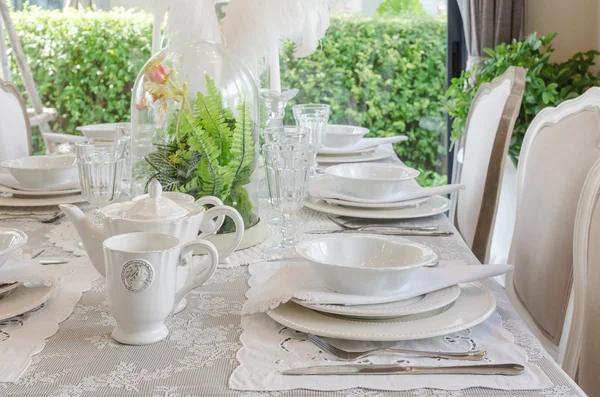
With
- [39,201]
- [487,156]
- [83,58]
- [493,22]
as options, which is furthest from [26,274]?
[83,58]

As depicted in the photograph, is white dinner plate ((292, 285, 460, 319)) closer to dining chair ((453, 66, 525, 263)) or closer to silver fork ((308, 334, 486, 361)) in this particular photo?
silver fork ((308, 334, 486, 361))

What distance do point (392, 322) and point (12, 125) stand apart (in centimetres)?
206

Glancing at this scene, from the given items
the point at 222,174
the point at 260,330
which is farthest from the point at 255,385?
the point at 222,174

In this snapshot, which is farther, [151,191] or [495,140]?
[495,140]

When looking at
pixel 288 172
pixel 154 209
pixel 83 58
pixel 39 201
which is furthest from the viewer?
pixel 83 58

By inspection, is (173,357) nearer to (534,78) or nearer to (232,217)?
(232,217)

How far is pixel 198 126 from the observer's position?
1.36m

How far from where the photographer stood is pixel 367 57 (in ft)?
15.6

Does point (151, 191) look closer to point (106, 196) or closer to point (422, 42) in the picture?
point (106, 196)

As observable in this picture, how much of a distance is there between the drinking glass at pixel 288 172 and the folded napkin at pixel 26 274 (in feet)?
1.33

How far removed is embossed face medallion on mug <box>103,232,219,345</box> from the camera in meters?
0.89

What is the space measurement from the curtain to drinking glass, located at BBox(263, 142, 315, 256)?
8.06 feet

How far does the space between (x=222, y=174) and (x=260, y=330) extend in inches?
17.8

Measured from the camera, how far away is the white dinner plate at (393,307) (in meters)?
0.96
